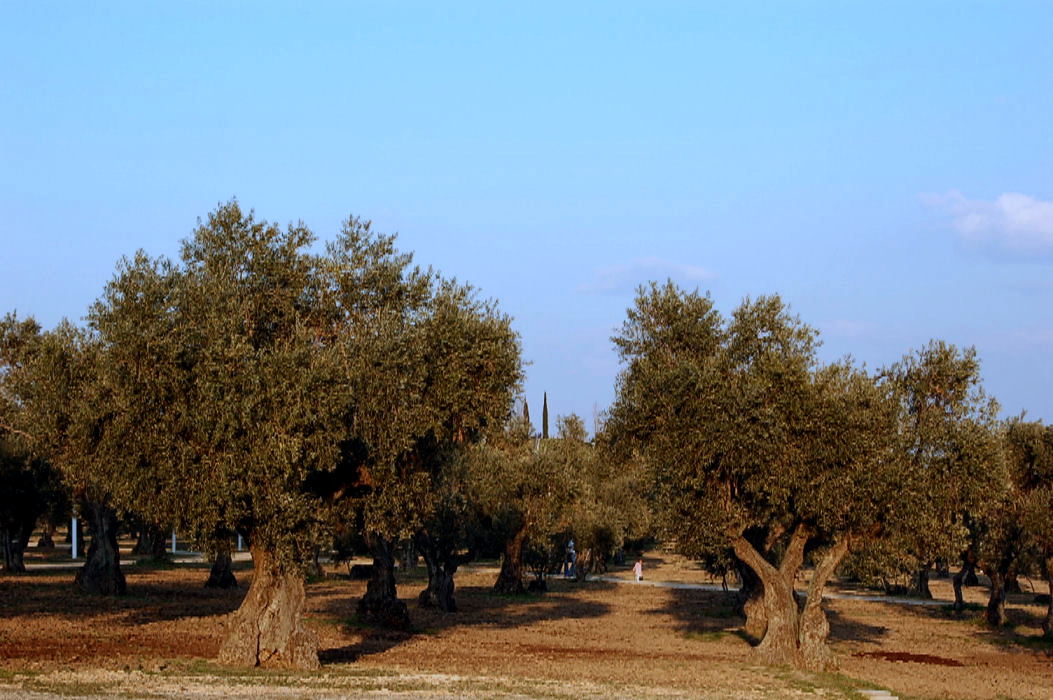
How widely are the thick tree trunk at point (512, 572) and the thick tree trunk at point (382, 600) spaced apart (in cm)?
2297

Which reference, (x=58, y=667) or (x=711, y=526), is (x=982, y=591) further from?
(x=58, y=667)

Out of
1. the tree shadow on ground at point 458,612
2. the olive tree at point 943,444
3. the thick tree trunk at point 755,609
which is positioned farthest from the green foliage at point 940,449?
the tree shadow on ground at point 458,612

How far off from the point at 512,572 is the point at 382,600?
2582 centimetres

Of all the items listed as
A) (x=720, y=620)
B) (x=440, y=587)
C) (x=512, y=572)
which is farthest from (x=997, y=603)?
(x=440, y=587)

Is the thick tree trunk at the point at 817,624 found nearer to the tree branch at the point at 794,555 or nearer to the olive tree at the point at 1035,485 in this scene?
the tree branch at the point at 794,555

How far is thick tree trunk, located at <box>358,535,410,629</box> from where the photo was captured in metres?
46.8

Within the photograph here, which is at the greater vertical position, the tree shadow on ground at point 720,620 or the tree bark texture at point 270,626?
the tree bark texture at point 270,626

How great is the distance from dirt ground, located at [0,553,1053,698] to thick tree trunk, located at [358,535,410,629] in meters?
0.96

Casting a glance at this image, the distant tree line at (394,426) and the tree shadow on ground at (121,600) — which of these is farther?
the tree shadow on ground at (121,600)

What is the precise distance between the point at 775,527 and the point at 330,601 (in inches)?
993

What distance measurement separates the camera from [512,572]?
237 ft

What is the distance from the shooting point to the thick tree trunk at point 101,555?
5288cm

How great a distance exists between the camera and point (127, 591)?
5584 centimetres

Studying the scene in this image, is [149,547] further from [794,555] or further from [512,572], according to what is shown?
[794,555]
